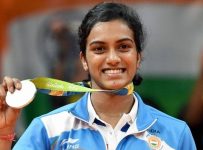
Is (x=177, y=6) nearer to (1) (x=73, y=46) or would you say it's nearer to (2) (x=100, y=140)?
(1) (x=73, y=46)

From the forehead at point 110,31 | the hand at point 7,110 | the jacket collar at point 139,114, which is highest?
the forehead at point 110,31

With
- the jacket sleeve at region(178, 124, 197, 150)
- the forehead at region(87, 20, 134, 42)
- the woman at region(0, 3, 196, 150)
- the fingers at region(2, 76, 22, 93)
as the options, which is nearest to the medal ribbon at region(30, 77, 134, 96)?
the woman at region(0, 3, 196, 150)

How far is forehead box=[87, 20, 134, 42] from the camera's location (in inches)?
164

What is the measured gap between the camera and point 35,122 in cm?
418

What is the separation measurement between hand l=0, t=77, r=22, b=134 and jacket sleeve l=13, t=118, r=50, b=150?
0.33 feet

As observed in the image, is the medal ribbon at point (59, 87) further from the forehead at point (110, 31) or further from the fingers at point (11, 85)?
the forehead at point (110, 31)

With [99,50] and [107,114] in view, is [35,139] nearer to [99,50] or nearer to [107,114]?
[107,114]

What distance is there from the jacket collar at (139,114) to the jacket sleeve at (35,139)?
0.19 metres

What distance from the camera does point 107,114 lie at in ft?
14.0

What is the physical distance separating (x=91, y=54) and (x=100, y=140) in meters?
0.43

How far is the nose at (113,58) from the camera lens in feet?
13.5

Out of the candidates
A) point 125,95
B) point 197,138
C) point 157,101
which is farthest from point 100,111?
point 157,101

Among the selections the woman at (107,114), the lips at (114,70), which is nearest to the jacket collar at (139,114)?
the woman at (107,114)

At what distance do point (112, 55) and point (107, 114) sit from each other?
0.34 metres
